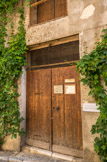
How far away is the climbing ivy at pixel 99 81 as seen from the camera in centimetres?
271

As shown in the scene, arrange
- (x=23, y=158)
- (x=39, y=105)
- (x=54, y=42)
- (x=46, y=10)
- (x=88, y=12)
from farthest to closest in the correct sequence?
(x=46, y=10) < (x=39, y=105) < (x=54, y=42) < (x=23, y=158) < (x=88, y=12)

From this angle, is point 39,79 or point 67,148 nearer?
point 67,148

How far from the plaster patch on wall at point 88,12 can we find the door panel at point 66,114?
128cm

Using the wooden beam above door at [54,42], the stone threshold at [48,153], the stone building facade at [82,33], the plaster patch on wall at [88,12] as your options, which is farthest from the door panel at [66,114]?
the plaster patch on wall at [88,12]

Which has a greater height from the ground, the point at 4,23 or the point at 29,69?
the point at 4,23

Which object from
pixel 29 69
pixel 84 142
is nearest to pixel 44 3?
pixel 29 69

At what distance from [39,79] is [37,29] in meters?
1.52

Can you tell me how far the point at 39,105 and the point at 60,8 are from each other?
2.96 meters

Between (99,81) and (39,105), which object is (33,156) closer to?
(39,105)

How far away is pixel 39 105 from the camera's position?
401cm

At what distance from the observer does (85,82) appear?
2961mm

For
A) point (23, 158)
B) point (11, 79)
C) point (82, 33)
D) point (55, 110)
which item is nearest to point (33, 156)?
point (23, 158)

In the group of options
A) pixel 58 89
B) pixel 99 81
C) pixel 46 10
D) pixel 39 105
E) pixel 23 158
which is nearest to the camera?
pixel 99 81

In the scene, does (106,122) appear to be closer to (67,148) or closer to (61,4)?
(67,148)
